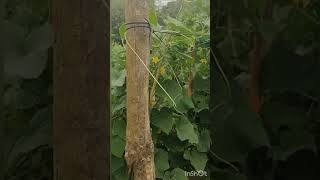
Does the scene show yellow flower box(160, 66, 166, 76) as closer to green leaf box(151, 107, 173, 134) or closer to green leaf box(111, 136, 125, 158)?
green leaf box(151, 107, 173, 134)

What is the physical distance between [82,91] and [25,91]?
0.17 m

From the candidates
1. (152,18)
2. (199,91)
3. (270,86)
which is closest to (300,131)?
(270,86)

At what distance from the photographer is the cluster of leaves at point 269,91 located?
998mm

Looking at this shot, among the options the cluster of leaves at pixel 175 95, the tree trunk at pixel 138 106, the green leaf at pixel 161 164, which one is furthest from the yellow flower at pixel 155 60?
the green leaf at pixel 161 164

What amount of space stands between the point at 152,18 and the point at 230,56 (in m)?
0.52

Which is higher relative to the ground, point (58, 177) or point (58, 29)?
point (58, 29)

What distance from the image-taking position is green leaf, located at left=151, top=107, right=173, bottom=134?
5.07 feet

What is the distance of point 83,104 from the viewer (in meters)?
1.05

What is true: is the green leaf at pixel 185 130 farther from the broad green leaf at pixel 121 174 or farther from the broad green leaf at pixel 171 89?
the broad green leaf at pixel 121 174

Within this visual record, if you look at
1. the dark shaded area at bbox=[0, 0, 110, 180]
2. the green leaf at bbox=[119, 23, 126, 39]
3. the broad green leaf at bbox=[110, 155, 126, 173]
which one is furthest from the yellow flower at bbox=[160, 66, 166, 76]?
the dark shaded area at bbox=[0, 0, 110, 180]

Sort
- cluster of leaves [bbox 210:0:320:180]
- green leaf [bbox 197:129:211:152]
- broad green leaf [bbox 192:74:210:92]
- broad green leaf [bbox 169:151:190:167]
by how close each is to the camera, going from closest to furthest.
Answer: cluster of leaves [bbox 210:0:320:180] < broad green leaf [bbox 192:74:210:92] < green leaf [bbox 197:129:211:152] < broad green leaf [bbox 169:151:190:167]

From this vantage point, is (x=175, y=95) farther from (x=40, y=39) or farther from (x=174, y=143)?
(x=40, y=39)

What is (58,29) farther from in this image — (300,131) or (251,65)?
(300,131)

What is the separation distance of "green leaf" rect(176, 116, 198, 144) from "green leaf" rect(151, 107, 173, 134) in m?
0.04
